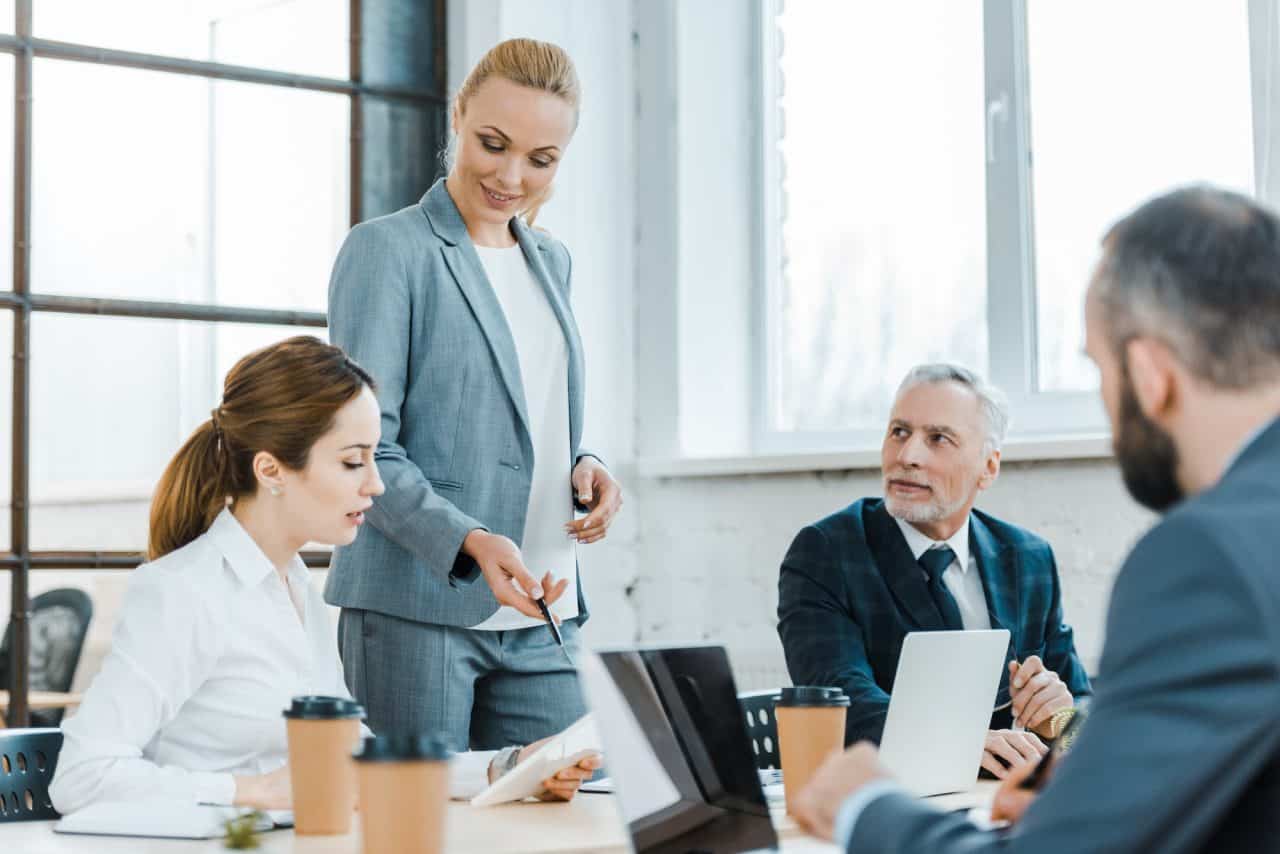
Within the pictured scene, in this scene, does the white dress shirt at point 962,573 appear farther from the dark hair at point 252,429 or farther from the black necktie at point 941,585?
the dark hair at point 252,429

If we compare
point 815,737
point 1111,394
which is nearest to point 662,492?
point 815,737

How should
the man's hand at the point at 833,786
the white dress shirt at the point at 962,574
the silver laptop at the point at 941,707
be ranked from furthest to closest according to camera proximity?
1. the white dress shirt at the point at 962,574
2. the silver laptop at the point at 941,707
3. the man's hand at the point at 833,786

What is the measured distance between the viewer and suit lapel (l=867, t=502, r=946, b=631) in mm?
2277

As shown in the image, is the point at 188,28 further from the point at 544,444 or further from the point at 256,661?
the point at 256,661

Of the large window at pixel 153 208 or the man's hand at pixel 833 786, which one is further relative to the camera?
the large window at pixel 153 208

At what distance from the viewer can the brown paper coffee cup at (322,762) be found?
4.41ft

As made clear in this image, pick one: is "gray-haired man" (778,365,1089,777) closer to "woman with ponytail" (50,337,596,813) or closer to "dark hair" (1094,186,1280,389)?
"woman with ponytail" (50,337,596,813)

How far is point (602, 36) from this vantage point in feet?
12.7

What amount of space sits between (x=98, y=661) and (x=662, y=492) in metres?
1.33

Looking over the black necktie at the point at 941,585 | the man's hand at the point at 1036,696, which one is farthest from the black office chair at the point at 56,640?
the man's hand at the point at 1036,696

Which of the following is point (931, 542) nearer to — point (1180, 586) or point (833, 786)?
point (833, 786)

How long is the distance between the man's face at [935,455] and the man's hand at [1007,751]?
1.93 feet

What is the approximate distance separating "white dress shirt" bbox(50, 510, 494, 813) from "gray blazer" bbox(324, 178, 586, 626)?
23 centimetres

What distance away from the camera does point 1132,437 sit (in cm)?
96
